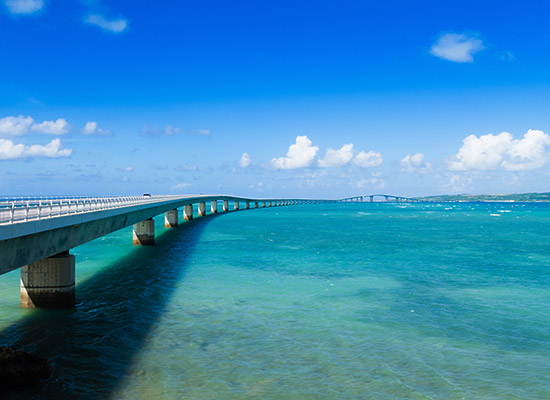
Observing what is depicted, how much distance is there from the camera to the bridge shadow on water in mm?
16391

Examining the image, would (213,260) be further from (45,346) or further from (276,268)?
(45,346)

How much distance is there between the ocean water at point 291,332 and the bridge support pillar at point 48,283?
1.02 m

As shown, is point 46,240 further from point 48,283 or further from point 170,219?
point 170,219

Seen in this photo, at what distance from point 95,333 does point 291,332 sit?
9.73 m

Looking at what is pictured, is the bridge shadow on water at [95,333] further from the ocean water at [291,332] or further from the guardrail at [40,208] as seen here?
the guardrail at [40,208]

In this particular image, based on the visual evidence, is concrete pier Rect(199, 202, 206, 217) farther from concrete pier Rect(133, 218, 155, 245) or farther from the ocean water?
the ocean water

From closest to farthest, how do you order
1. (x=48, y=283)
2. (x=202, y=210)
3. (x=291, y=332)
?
(x=291, y=332), (x=48, y=283), (x=202, y=210)

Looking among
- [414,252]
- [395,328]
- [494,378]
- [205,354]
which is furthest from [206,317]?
[414,252]

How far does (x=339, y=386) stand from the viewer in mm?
16438

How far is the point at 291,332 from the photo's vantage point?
22.6m

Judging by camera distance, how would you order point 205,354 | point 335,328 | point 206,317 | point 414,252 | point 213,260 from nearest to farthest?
point 205,354 < point 335,328 < point 206,317 < point 213,260 < point 414,252

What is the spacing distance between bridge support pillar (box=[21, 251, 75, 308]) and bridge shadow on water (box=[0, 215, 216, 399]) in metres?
0.84

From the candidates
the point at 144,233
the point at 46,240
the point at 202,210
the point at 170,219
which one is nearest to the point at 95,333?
the point at 46,240

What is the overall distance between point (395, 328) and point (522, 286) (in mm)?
18007
